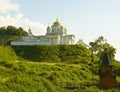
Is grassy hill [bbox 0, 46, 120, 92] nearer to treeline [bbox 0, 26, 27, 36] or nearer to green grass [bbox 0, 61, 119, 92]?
green grass [bbox 0, 61, 119, 92]

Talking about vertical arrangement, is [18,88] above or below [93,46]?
below

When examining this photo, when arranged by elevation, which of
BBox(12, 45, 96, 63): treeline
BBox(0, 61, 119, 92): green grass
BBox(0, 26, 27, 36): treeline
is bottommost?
BBox(0, 61, 119, 92): green grass

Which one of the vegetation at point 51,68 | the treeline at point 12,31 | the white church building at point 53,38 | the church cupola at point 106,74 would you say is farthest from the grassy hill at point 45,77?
the treeline at point 12,31

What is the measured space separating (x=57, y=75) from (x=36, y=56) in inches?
985

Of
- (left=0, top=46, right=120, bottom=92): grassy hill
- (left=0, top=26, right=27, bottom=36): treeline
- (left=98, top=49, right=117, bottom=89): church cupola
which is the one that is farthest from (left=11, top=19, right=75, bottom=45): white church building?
(left=98, top=49, right=117, bottom=89): church cupola

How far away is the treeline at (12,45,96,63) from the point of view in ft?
236

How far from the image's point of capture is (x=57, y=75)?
4862cm

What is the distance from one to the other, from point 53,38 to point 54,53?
7721 millimetres

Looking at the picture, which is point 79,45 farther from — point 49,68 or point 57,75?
point 57,75

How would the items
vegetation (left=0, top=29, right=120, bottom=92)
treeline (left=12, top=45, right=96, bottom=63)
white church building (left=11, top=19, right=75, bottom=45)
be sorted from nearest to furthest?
vegetation (left=0, top=29, right=120, bottom=92)
treeline (left=12, top=45, right=96, bottom=63)
white church building (left=11, top=19, right=75, bottom=45)

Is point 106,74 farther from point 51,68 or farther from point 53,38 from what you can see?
point 53,38

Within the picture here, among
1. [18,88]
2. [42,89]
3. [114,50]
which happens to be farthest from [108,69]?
[114,50]

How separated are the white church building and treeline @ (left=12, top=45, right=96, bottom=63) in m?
2.64

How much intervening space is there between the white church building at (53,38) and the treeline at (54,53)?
264 cm
